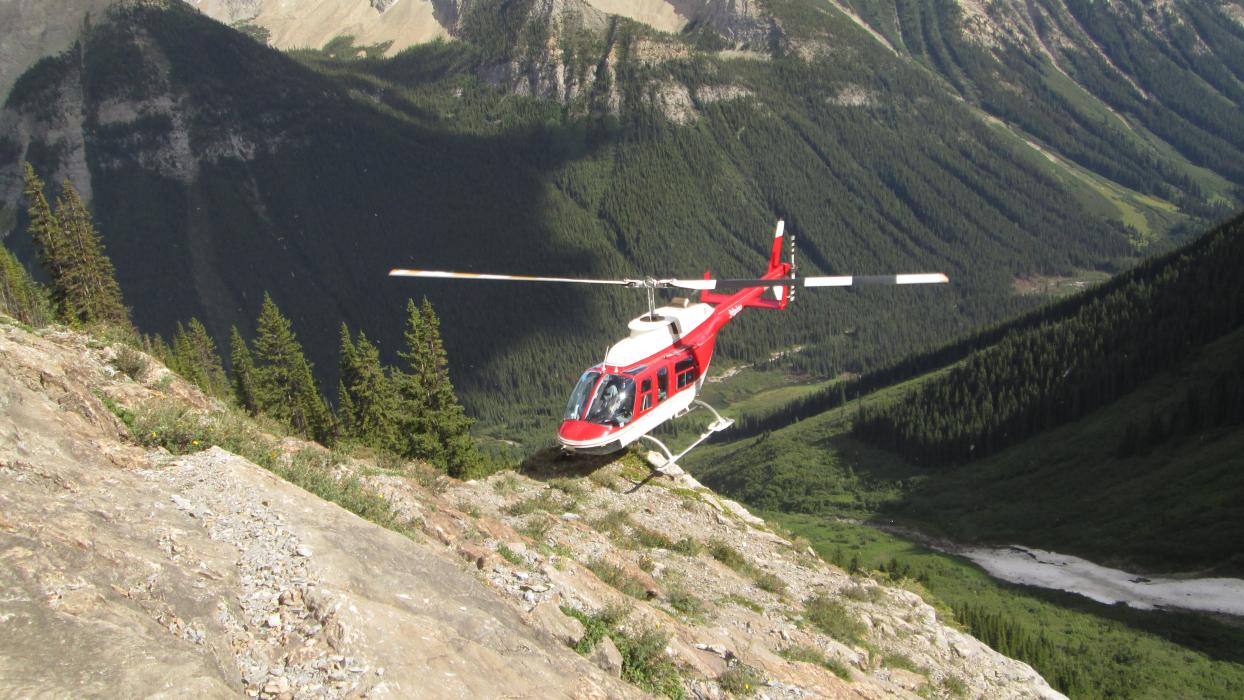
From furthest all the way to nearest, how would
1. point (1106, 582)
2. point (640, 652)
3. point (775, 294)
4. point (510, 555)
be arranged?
point (1106, 582) < point (775, 294) < point (510, 555) < point (640, 652)

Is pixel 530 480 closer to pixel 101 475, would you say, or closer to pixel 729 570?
pixel 729 570

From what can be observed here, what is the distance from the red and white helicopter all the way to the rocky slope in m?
3.96

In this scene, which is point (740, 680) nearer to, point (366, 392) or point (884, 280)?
point (884, 280)

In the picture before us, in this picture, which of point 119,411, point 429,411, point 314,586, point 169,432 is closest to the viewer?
point 314,586

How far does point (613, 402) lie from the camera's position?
27.5 meters

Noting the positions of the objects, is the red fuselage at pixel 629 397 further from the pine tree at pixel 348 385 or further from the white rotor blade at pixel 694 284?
the pine tree at pixel 348 385

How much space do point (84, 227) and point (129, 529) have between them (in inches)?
2417

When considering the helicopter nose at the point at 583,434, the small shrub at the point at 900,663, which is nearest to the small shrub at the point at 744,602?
the small shrub at the point at 900,663

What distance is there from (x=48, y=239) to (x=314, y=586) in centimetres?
6102

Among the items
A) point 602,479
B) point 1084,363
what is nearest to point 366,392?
point 602,479

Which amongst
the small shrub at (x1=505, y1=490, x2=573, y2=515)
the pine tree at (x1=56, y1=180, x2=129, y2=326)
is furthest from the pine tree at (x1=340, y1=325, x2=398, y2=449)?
the small shrub at (x1=505, y1=490, x2=573, y2=515)

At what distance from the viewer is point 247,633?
11109 millimetres

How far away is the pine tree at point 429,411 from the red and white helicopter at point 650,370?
73.8 ft

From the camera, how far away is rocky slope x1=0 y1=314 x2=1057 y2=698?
10.2 meters
